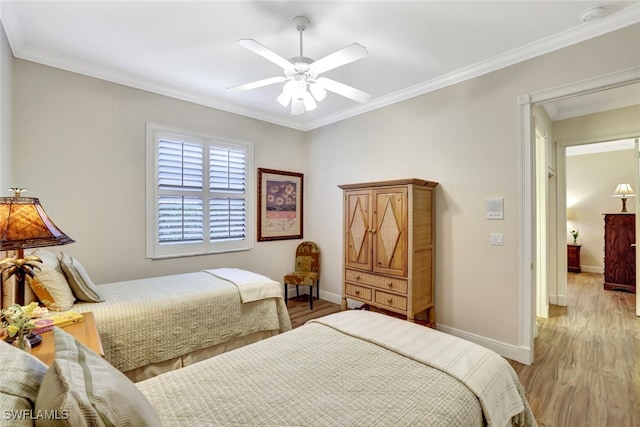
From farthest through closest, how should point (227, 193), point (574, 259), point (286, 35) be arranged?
point (574, 259) → point (227, 193) → point (286, 35)

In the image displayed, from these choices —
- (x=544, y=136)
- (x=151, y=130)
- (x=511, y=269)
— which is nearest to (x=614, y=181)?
(x=544, y=136)

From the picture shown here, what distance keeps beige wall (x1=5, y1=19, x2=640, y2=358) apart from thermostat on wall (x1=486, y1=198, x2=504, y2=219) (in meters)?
0.05

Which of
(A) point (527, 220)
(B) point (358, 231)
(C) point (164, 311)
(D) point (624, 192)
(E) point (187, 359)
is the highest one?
(D) point (624, 192)

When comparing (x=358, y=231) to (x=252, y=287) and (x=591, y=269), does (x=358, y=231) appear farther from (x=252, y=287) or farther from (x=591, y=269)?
(x=591, y=269)

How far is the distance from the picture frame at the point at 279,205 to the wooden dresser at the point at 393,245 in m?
1.38

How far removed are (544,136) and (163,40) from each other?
171 inches

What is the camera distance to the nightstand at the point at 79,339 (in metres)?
1.38

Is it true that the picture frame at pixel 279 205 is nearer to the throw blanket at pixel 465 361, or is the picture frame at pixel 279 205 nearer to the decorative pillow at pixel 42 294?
the decorative pillow at pixel 42 294

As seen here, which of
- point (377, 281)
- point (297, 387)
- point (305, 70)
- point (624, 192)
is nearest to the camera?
point (297, 387)

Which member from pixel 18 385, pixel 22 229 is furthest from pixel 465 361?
pixel 22 229

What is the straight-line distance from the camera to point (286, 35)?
2.45 m

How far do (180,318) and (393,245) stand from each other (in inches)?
81.0

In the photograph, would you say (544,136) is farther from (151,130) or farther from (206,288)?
(151,130)

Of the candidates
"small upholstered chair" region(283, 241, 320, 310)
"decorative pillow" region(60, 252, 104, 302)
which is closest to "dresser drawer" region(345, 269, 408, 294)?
"small upholstered chair" region(283, 241, 320, 310)
